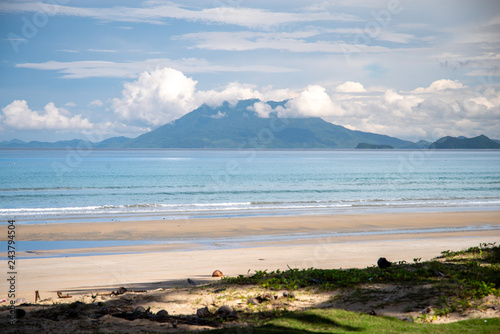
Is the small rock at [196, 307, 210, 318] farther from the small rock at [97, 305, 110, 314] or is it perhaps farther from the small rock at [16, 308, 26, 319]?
the small rock at [16, 308, 26, 319]

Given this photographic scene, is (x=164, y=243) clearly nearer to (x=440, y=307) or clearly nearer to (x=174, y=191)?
(x=440, y=307)

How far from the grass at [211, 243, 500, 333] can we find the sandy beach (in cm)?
197

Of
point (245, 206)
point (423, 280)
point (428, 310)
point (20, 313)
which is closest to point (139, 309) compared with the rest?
point (20, 313)

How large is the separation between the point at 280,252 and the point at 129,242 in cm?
683

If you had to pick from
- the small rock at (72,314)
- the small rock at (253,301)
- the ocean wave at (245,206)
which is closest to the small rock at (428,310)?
the small rock at (253,301)

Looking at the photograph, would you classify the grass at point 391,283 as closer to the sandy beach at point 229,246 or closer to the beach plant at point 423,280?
the beach plant at point 423,280

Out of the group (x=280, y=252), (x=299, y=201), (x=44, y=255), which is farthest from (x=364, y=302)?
(x=299, y=201)

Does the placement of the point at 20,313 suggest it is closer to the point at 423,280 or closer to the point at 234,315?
the point at 234,315

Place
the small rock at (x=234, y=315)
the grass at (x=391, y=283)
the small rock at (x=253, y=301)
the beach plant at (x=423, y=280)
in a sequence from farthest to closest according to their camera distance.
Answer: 1. the small rock at (x=253, y=301)
2. the beach plant at (x=423, y=280)
3. the small rock at (x=234, y=315)
4. the grass at (x=391, y=283)

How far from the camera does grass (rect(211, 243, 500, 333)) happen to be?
6379 mm

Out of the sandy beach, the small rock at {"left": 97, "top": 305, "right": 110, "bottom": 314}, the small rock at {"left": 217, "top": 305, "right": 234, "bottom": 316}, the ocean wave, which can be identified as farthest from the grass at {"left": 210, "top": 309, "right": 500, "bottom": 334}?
the ocean wave

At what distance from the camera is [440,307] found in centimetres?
733

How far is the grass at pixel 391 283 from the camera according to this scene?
Result: 6379mm

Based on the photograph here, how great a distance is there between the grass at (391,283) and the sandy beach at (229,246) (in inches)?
77.6
